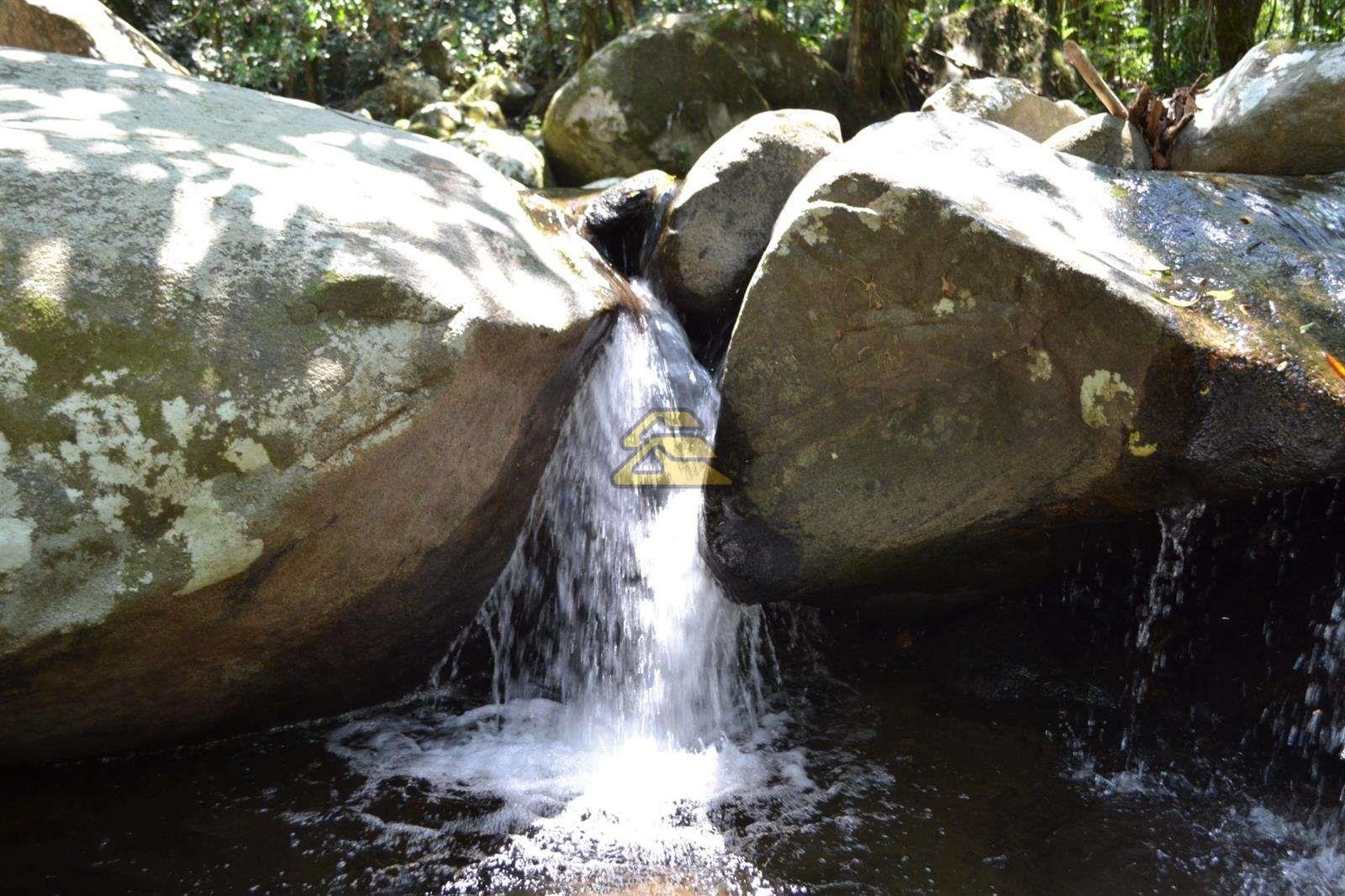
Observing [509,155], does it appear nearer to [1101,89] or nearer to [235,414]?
[1101,89]

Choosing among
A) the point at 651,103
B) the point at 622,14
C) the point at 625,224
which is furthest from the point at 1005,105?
the point at 622,14

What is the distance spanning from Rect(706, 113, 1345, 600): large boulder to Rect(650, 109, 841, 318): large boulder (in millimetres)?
821

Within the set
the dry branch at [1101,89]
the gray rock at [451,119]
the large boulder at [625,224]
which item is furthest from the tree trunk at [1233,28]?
the gray rock at [451,119]

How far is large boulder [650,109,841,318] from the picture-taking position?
4.41 meters

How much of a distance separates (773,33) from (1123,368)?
243 inches

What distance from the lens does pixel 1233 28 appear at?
769 cm

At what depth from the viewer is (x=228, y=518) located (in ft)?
8.97

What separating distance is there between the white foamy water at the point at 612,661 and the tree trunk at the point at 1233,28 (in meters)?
5.86

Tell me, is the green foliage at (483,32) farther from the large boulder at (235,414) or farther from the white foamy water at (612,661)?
the large boulder at (235,414)

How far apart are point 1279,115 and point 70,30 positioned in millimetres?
6353

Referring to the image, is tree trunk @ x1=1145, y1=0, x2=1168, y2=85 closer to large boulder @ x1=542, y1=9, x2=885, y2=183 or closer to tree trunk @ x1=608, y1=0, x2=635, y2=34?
large boulder @ x1=542, y1=9, x2=885, y2=183

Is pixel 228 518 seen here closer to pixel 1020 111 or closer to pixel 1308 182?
pixel 1308 182

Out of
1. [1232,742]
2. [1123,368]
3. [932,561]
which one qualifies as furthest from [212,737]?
[1232,742]

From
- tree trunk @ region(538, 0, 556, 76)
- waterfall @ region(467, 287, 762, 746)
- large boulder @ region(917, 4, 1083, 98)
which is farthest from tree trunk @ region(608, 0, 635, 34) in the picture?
waterfall @ region(467, 287, 762, 746)
